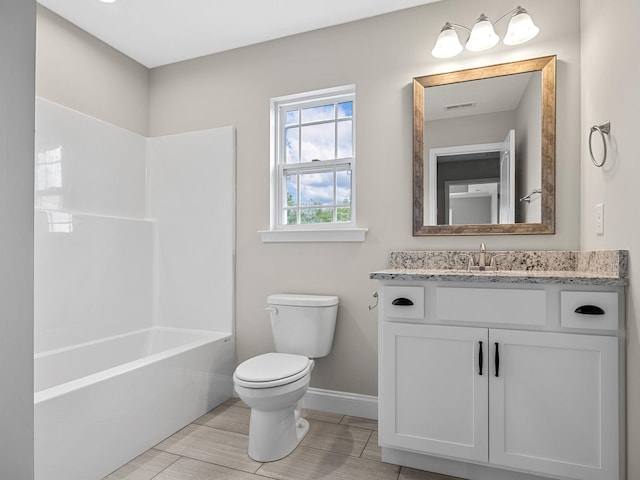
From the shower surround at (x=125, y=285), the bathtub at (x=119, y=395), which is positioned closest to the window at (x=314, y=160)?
the shower surround at (x=125, y=285)

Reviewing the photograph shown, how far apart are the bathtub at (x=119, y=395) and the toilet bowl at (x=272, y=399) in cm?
50

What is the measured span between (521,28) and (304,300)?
183cm

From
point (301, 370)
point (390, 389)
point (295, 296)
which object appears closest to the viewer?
point (390, 389)

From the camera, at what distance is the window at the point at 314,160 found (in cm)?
256

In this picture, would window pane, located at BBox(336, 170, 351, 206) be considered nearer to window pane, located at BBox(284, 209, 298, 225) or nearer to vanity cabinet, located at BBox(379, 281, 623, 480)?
window pane, located at BBox(284, 209, 298, 225)

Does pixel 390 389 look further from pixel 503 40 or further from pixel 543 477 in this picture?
pixel 503 40

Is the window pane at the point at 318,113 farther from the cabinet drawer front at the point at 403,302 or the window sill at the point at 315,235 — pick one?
the cabinet drawer front at the point at 403,302

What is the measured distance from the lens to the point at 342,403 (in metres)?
2.40

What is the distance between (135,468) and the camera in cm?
181

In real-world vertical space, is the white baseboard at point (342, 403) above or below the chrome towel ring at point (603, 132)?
below

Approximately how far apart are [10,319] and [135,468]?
164 cm

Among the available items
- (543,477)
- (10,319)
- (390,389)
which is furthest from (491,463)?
(10,319)

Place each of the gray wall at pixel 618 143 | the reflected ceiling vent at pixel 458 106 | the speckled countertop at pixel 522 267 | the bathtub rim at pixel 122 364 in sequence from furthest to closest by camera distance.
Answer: the reflected ceiling vent at pixel 458 106 < the bathtub rim at pixel 122 364 < the speckled countertop at pixel 522 267 < the gray wall at pixel 618 143

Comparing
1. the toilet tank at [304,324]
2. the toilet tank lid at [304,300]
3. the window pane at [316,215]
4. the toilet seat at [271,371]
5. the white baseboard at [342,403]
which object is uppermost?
the window pane at [316,215]
